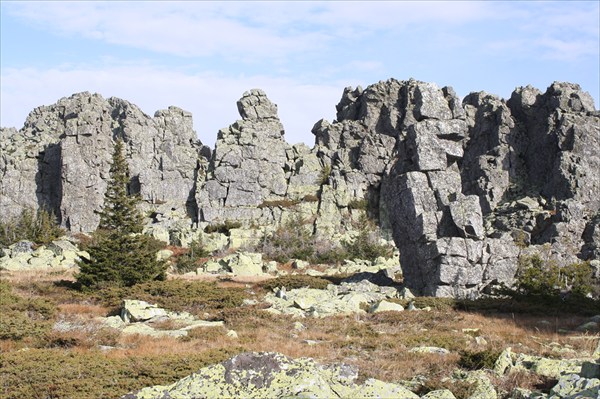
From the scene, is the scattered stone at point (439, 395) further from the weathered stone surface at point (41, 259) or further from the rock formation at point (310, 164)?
the rock formation at point (310, 164)

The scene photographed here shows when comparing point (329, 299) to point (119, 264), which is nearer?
point (329, 299)

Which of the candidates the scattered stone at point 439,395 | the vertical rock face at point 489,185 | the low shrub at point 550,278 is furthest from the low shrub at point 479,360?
the vertical rock face at point 489,185

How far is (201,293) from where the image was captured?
31531mm

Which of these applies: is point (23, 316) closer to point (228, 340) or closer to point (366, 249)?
point (228, 340)

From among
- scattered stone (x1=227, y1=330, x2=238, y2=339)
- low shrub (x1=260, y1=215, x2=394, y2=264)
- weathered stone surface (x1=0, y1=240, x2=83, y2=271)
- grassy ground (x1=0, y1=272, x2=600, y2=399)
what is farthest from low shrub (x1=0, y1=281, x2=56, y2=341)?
low shrub (x1=260, y1=215, x2=394, y2=264)

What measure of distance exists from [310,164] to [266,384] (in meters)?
107

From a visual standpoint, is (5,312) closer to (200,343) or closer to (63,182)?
(200,343)

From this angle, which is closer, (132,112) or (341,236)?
(341,236)

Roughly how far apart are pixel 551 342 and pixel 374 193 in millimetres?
89613

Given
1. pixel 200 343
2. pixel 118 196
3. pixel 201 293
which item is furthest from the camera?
pixel 118 196

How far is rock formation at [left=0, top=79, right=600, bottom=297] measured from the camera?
86312mm

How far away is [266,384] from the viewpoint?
8.92m

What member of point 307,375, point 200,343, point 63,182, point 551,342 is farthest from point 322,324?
point 63,182

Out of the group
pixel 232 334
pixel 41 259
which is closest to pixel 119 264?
pixel 232 334
